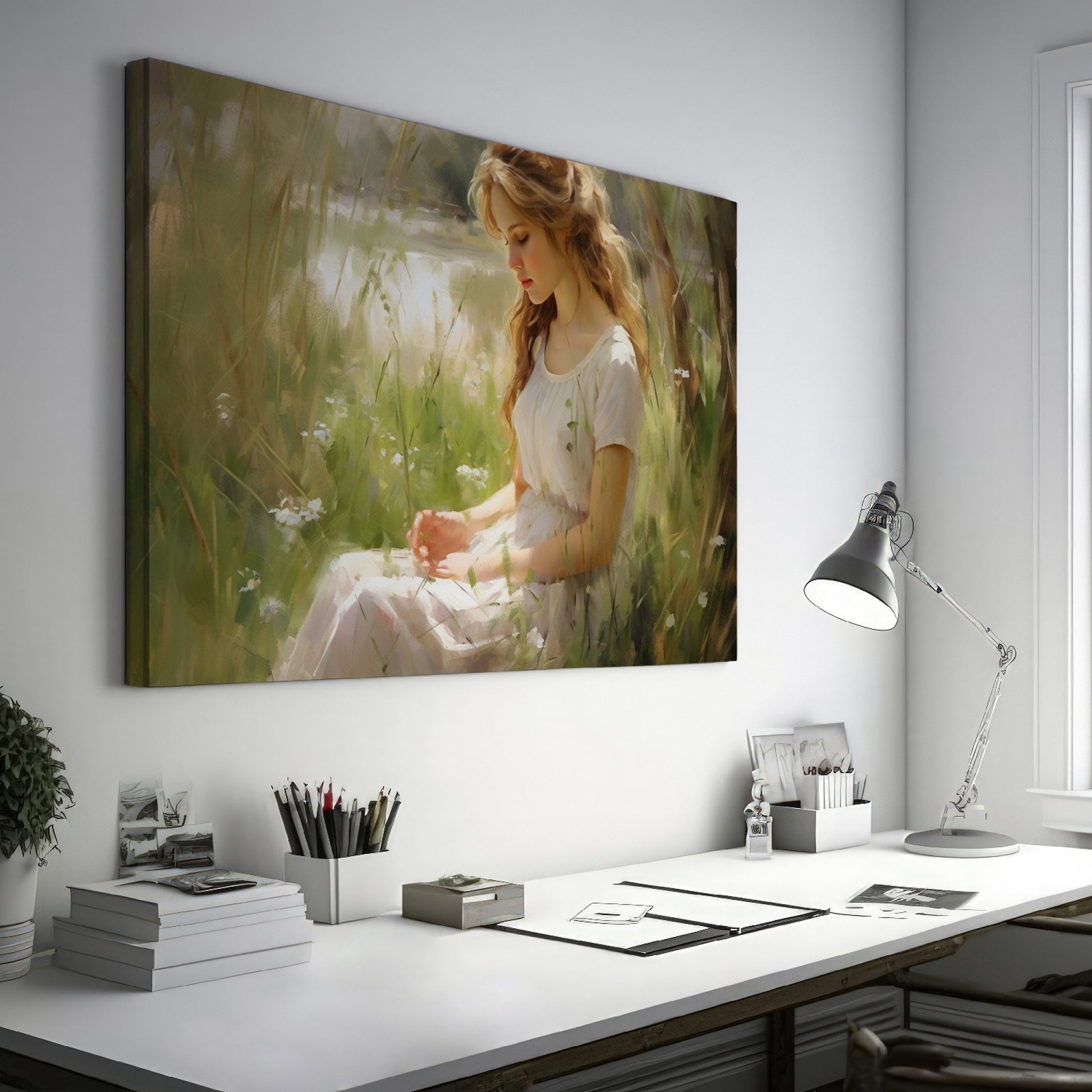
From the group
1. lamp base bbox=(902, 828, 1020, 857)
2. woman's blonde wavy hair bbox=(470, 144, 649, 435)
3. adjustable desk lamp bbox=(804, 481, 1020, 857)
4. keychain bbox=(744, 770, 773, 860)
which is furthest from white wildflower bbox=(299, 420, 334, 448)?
lamp base bbox=(902, 828, 1020, 857)

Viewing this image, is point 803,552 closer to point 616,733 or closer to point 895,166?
point 616,733

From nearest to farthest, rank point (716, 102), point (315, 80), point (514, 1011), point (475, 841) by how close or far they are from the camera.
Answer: point (514, 1011) < point (315, 80) < point (475, 841) < point (716, 102)

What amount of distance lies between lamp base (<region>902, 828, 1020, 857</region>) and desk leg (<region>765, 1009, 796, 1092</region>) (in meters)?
0.46

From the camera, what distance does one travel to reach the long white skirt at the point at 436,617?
2303 millimetres

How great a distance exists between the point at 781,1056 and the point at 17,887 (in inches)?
71.6

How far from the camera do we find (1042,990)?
2.54 metres

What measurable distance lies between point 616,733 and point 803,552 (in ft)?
2.34

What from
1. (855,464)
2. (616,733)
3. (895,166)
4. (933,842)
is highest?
(895,166)

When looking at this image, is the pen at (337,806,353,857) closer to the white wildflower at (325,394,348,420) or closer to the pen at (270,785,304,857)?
the pen at (270,785,304,857)

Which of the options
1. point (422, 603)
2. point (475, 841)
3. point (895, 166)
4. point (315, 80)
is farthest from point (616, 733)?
point (895, 166)

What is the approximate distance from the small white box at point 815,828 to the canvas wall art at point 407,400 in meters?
0.36

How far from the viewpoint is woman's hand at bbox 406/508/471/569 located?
7.97 ft

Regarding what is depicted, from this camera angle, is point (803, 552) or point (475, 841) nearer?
point (475, 841)

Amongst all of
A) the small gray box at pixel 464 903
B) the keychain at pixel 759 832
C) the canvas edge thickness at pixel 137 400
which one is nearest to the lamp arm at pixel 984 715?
the keychain at pixel 759 832
